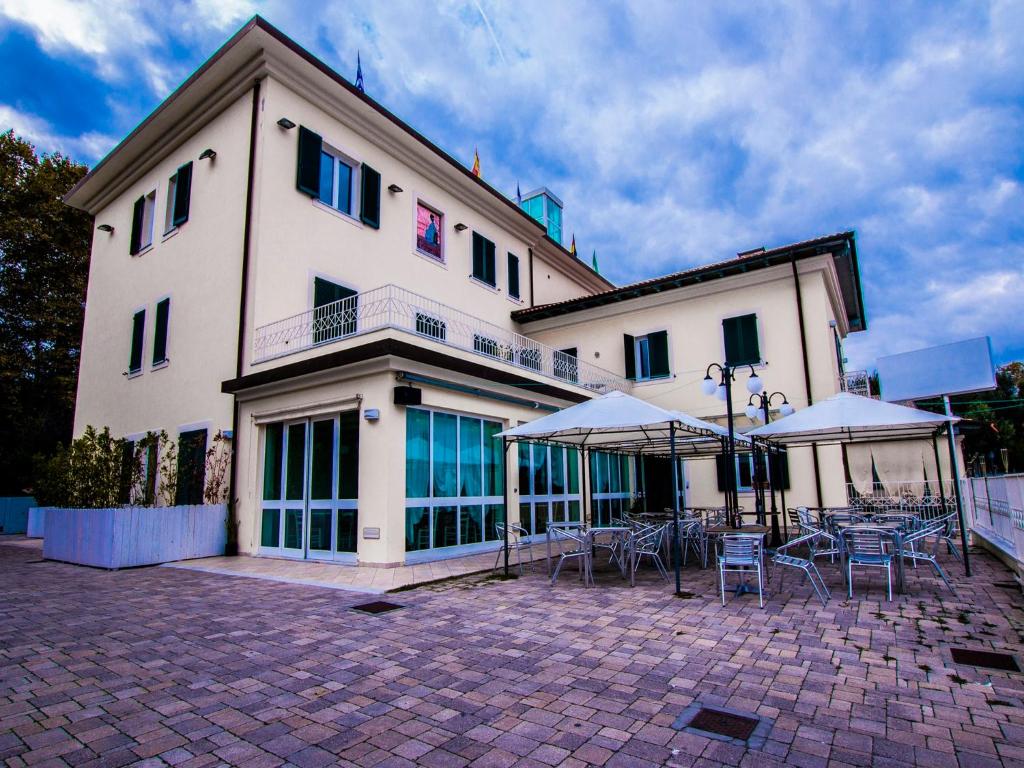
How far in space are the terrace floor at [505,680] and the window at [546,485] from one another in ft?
17.4

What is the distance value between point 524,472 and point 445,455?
252 centimetres

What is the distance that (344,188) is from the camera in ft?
39.9

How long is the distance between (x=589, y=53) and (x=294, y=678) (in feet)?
40.7

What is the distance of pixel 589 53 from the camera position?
→ 1163cm

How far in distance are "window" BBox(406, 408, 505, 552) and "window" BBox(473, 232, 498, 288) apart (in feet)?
20.2

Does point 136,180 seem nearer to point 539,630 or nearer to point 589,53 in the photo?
point 589,53

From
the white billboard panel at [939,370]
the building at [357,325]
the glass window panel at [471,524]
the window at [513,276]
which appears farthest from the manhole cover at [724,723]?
the window at [513,276]

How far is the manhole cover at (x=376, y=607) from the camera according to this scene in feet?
17.8

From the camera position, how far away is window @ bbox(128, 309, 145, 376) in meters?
13.3

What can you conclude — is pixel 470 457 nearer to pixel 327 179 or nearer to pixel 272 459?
pixel 272 459

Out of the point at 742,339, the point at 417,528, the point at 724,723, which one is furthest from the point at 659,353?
the point at 724,723

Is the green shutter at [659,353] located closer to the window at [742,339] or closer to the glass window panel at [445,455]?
the window at [742,339]

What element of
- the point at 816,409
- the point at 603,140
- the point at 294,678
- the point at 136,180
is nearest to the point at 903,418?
the point at 816,409

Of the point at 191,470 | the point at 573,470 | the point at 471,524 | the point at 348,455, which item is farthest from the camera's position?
the point at 573,470
